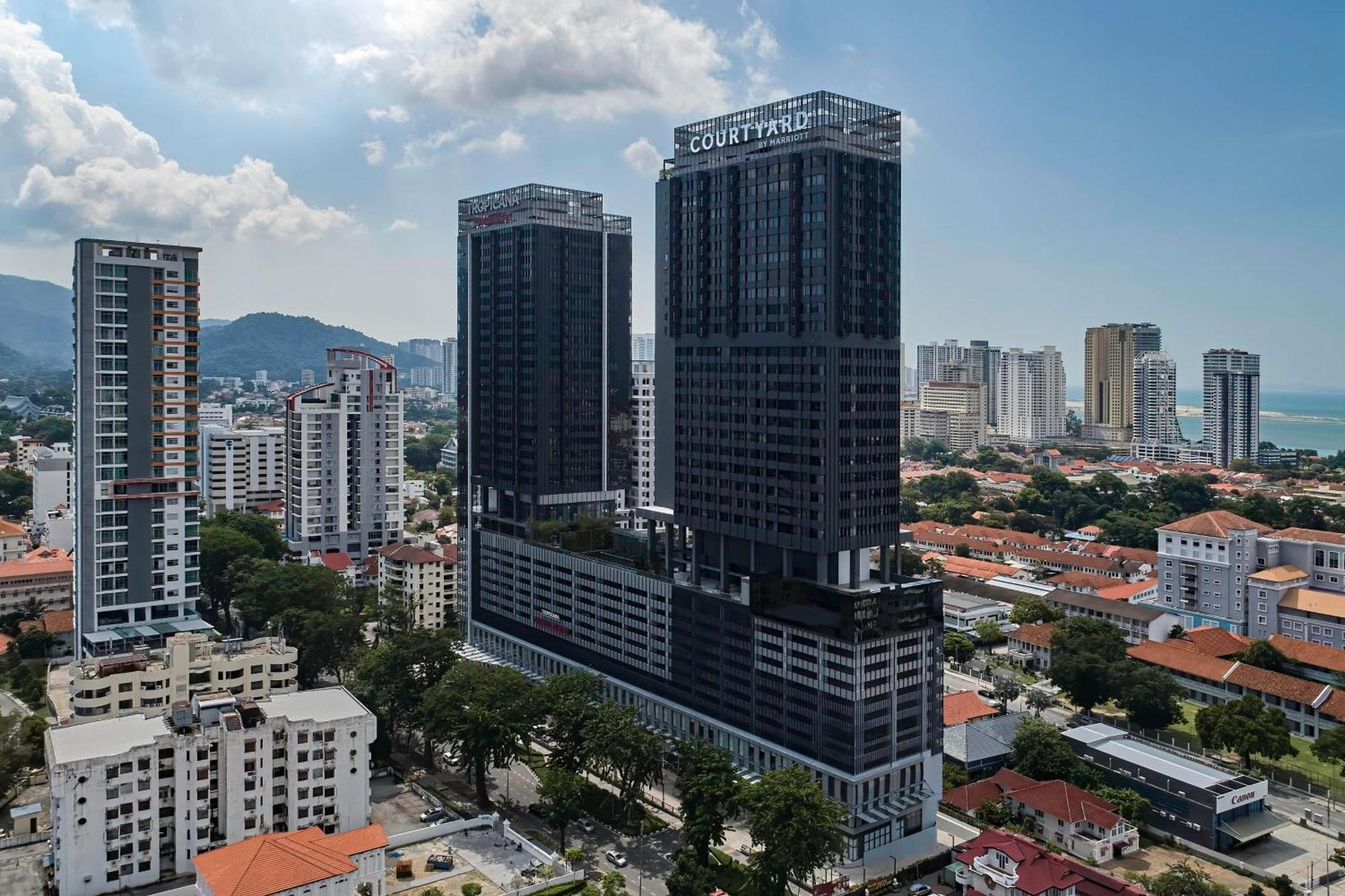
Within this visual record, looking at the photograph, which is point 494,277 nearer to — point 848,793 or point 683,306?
point 683,306

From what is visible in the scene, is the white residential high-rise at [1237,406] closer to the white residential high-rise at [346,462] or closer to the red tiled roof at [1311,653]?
the red tiled roof at [1311,653]

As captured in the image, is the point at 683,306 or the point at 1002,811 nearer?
the point at 1002,811

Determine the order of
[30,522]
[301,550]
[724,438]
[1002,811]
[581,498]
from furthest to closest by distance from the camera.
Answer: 1. [30,522]
2. [301,550]
3. [581,498]
4. [724,438]
5. [1002,811]

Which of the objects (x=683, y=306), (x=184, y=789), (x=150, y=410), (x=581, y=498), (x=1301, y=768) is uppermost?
(x=683, y=306)

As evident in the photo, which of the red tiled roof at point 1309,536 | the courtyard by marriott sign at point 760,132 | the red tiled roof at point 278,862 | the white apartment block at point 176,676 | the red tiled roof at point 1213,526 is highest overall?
the courtyard by marriott sign at point 760,132

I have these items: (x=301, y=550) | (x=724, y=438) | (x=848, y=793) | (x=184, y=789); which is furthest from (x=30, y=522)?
(x=848, y=793)

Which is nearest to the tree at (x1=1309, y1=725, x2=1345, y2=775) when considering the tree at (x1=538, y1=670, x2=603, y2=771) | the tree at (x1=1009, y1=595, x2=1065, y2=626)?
the tree at (x1=1009, y1=595, x2=1065, y2=626)

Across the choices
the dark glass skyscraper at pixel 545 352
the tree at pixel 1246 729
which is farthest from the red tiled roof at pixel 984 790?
the dark glass skyscraper at pixel 545 352
